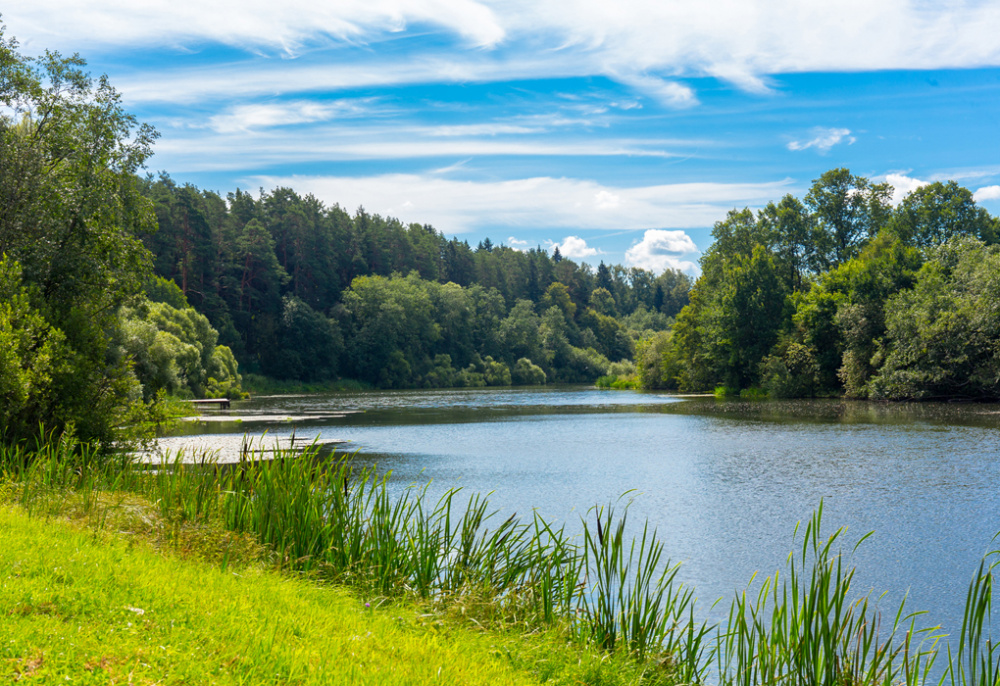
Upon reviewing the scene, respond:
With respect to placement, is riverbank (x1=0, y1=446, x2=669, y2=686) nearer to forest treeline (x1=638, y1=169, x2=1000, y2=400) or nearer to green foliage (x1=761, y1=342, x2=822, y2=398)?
forest treeline (x1=638, y1=169, x2=1000, y2=400)

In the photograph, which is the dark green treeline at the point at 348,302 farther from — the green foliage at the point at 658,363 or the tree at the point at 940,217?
the tree at the point at 940,217

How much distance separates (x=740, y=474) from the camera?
800 inches

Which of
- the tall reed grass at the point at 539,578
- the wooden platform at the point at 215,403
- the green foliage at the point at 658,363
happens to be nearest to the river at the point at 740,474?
the tall reed grass at the point at 539,578

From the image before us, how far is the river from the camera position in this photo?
11.8 m

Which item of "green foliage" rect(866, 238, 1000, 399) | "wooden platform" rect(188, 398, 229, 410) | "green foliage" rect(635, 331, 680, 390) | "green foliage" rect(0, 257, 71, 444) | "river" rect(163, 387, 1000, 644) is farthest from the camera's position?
"green foliage" rect(635, 331, 680, 390)

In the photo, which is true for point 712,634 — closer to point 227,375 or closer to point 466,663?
point 466,663

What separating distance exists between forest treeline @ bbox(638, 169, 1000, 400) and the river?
546cm

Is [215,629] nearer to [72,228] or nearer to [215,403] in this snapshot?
[72,228]

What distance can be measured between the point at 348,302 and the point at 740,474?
82.9 m

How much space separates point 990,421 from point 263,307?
248ft

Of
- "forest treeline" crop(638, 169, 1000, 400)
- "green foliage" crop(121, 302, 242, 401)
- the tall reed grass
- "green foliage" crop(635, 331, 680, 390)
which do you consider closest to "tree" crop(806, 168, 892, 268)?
"forest treeline" crop(638, 169, 1000, 400)

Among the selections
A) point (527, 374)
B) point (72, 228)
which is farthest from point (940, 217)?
point (72, 228)

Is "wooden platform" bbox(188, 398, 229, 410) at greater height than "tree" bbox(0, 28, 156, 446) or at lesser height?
lesser

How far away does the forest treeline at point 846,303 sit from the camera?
4450 centimetres
